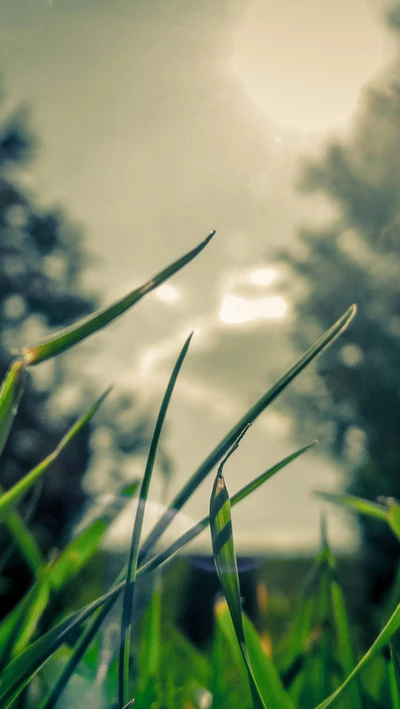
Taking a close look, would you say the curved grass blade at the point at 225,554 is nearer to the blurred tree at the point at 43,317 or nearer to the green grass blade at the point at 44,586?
the green grass blade at the point at 44,586

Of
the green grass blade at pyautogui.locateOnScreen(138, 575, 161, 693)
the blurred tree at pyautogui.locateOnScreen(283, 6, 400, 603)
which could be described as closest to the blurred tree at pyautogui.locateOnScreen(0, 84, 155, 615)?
the blurred tree at pyautogui.locateOnScreen(283, 6, 400, 603)

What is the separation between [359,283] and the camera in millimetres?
12773

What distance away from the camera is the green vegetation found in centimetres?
21

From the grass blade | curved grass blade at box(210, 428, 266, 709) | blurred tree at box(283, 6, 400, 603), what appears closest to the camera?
curved grass blade at box(210, 428, 266, 709)

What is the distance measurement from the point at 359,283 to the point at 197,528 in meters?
13.1

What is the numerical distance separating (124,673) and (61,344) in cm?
13

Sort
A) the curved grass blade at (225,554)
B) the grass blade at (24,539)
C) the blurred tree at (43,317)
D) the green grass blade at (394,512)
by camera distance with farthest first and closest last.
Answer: the blurred tree at (43,317), the grass blade at (24,539), the green grass blade at (394,512), the curved grass blade at (225,554)

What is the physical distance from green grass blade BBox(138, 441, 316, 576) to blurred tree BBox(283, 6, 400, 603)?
1135 centimetres

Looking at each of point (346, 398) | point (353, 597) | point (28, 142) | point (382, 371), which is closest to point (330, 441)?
point (346, 398)

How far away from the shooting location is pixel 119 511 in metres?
0.43

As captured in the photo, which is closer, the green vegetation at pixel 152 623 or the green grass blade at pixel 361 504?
the green vegetation at pixel 152 623

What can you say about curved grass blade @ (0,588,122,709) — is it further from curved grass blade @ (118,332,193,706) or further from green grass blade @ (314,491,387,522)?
green grass blade @ (314,491,387,522)

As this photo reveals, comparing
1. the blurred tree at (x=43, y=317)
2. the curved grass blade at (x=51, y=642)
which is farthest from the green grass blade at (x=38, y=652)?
the blurred tree at (x=43, y=317)

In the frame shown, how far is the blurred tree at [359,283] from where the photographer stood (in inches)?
476
